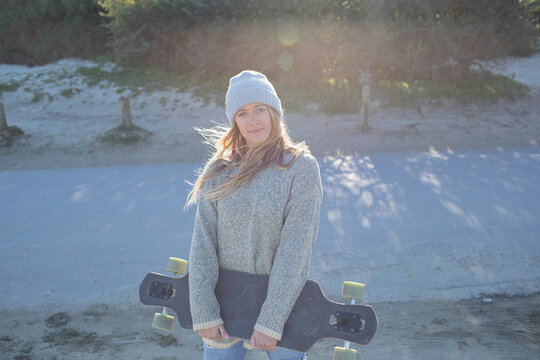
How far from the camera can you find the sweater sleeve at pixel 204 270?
194 centimetres

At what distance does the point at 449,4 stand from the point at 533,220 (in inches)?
367

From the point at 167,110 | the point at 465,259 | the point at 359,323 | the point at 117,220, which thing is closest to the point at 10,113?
the point at 167,110

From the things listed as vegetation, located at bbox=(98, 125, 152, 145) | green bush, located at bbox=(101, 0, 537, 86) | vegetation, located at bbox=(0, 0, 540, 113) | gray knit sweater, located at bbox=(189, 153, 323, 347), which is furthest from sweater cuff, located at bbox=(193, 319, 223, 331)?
green bush, located at bbox=(101, 0, 537, 86)

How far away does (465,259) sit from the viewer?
4.44 meters

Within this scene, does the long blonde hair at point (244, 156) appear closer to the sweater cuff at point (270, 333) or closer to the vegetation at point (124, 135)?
the sweater cuff at point (270, 333)

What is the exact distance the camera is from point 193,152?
9406mm

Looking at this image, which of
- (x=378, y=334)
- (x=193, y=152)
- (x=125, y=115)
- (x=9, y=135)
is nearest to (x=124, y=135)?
(x=125, y=115)

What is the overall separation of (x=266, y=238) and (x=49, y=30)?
805 inches

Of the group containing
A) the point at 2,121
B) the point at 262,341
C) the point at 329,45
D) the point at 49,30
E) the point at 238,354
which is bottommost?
the point at 2,121

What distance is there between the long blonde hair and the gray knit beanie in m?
0.06

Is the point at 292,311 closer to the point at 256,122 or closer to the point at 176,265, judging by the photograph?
the point at 176,265

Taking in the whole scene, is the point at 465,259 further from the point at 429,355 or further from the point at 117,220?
the point at 117,220

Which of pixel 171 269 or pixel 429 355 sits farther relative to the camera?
pixel 429 355

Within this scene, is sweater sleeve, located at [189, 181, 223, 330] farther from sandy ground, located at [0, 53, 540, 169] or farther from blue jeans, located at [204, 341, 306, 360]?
sandy ground, located at [0, 53, 540, 169]
